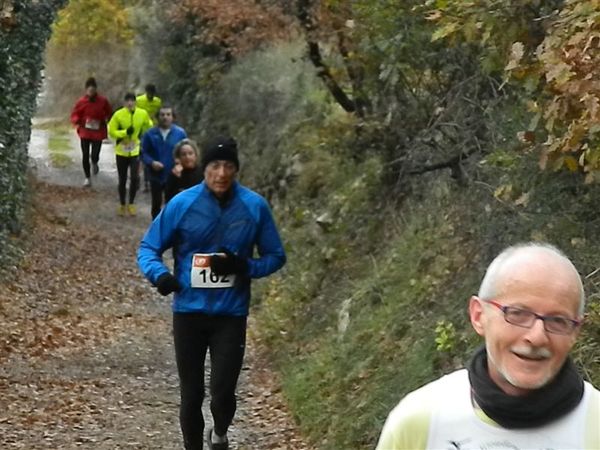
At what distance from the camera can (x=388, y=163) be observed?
37.9 feet

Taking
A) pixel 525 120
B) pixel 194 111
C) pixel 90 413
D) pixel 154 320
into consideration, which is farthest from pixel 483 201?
pixel 194 111

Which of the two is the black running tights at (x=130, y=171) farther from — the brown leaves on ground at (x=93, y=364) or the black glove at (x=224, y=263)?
the black glove at (x=224, y=263)

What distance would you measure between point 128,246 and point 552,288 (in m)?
15.7

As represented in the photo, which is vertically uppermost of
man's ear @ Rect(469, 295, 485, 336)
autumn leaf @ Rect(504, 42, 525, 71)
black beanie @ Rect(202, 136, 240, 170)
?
autumn leaf @ Rect(504, 42, 525, 71)

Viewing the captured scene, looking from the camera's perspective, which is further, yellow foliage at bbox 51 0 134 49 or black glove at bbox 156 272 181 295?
yellow foliage at bbox 51 0 134 49

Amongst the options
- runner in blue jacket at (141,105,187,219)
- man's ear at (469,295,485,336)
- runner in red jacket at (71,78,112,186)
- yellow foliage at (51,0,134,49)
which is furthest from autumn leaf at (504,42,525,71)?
yellow foliage at (51,0,134,49)

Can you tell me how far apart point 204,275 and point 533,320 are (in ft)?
14.9

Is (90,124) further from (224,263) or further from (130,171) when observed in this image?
(224,263)

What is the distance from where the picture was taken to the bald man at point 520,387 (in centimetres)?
287

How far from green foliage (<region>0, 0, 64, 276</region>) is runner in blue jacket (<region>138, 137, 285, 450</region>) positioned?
5.95 m

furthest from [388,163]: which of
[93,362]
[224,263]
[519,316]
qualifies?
[519,316]

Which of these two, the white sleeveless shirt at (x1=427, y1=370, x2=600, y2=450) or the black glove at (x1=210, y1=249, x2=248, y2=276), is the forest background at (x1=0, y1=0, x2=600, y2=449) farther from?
the white sleeveless shirt at (x1=427, y1=370, x2=600, y2=450)

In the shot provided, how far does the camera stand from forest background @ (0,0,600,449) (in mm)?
6117

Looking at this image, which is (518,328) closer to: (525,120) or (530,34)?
(530,34)
